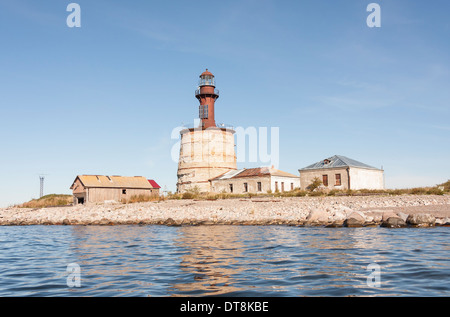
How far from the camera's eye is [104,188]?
4194 centimetres

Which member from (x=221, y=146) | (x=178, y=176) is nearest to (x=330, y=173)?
(x=221, y=146)

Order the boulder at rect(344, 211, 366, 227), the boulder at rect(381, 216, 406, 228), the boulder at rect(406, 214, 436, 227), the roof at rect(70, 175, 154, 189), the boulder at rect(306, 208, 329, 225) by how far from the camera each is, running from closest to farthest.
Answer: the boulder at rect(381, 216, 406, 228), the boulder at rect(406, 214, 436, 227), the boulder at rect(344, 211, 366, 227), the boulder at rect(306, 208, 329, 225), the roof at rect(70, 175, 154, 189)

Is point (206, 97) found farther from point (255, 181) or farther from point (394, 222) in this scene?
point (394, 222)

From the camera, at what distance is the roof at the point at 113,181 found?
41406 millimetres

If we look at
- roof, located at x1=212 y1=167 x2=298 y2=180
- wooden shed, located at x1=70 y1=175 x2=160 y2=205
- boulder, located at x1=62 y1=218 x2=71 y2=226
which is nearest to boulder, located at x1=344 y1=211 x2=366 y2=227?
boulder, located at x1=62 y1=218 x2=71 y2=226

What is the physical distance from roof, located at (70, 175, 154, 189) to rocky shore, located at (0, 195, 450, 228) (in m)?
9.70

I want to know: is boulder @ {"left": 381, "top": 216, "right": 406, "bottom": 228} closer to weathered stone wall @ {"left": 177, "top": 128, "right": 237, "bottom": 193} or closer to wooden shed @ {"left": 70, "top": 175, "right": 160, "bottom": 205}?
wooden shed @ {"left": 70, "top": 175, "right": 160, "bottom": 205}

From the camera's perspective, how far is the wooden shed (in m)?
41.0

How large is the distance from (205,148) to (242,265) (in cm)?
3779

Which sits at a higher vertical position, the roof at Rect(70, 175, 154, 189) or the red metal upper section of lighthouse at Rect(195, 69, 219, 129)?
the red metal upper section of lighthouse at Rect(195, 69, 219, 129)

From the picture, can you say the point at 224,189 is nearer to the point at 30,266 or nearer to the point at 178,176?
the point at 178,176

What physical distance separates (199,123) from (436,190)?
27418 millimetres

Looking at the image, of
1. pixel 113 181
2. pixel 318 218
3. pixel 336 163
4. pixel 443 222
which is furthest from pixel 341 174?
pixel 113 181

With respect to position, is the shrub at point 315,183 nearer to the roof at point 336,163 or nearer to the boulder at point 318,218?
the roof at point 336,163
